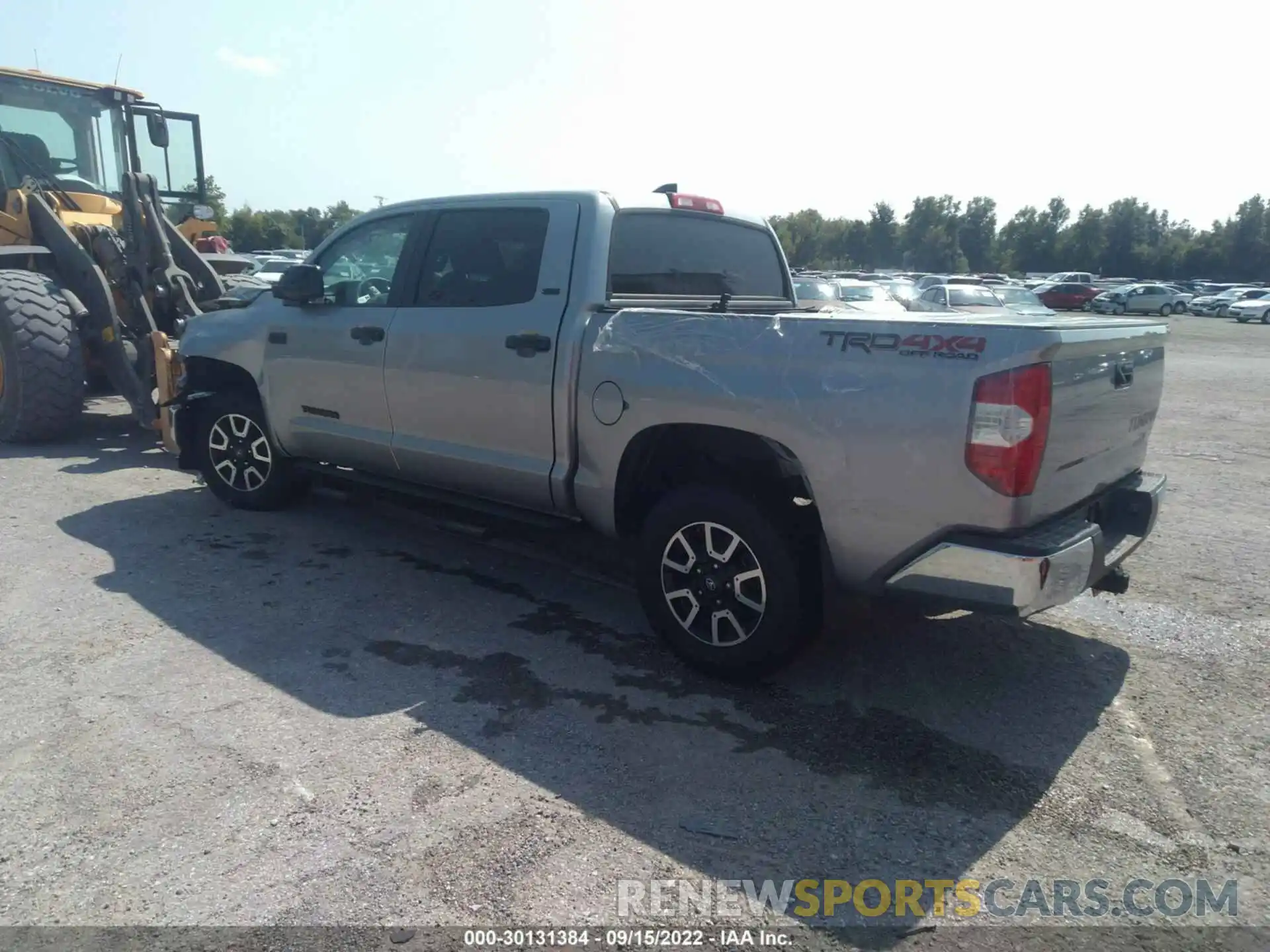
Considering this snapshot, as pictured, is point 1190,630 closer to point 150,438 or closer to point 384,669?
point 384,669

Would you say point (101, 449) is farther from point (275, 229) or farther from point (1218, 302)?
point (275, 229)

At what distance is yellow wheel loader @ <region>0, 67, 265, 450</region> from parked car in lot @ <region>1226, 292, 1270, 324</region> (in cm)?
4516

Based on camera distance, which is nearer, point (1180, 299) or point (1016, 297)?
point (1016, 297)

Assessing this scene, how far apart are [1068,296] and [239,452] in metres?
43.1

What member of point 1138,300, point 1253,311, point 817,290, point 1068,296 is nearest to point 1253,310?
point 1253,311

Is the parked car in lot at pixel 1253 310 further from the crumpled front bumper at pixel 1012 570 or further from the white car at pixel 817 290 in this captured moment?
the crumpled front bumper at pixel 1012 570

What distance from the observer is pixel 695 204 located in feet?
17.0

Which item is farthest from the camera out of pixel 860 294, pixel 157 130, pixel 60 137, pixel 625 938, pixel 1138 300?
pixel 1138 300

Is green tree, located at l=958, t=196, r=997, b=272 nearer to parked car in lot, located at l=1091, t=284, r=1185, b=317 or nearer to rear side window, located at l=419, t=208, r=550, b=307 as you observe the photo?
parked car in lot, located at l=1091, t=284, r=1185, b=317

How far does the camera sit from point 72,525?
20.3ft

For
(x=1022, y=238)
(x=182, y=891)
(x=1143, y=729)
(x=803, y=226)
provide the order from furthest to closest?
(x=803, y=226) < (x=1022, y=238) < (x=1143, y=729) < (x=182, y=891)

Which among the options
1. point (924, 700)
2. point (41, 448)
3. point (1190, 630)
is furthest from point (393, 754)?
point (41, 448)

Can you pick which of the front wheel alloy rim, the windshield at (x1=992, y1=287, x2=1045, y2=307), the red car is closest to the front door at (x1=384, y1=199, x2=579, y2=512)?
the front wheel alloy rim

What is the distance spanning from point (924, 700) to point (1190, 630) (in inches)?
69.5
